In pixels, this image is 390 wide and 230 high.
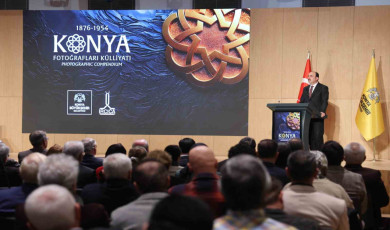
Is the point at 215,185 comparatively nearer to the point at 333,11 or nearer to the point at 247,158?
the point at 247,158

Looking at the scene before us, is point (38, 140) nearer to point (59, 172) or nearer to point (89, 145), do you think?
point (89, 145)

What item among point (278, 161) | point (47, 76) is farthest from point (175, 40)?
point (278, 161)

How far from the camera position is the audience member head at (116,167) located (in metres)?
3.11

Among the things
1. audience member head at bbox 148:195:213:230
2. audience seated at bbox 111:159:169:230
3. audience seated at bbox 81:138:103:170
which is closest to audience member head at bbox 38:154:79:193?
audience seated at bbox 111:159:169:230

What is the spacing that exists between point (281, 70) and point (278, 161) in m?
4.91

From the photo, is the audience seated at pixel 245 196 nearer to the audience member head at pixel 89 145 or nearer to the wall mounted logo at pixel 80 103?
the audience member head at pixel 89 145

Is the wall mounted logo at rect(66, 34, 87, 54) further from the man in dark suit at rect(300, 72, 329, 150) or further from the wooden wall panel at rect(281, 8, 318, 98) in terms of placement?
the man in dark suit at rect(300, 72, 329, 150)

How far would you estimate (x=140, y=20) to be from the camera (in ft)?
31.5

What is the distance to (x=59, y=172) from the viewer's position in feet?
8.23

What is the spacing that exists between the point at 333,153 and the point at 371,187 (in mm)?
433

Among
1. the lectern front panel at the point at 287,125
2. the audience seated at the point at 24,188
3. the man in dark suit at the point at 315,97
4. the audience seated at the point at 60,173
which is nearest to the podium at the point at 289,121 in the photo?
the lectern front panel at the point at 287,125

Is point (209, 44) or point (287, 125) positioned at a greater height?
point (209, 44)

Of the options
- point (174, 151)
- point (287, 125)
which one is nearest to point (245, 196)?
point (174, 151)

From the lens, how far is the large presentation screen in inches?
368
